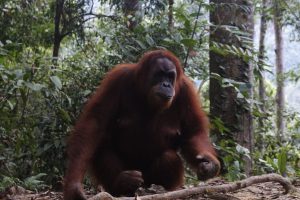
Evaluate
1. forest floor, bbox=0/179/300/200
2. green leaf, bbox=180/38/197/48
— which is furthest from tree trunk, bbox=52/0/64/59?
forest floor, bbox=0/179/300/200

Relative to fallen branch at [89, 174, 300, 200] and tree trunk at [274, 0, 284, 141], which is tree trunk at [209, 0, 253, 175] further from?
tree trunk at [274, 0, 284, 141]

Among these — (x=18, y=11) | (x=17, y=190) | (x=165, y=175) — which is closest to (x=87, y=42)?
(x=18, y=11)

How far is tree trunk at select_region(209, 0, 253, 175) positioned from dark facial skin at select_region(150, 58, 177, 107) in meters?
1.58

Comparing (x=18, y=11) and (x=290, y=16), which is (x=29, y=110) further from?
(x=290, y=16)

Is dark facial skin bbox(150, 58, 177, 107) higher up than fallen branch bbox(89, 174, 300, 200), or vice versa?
dark facial skin bbox(150, 58, 177, 107)

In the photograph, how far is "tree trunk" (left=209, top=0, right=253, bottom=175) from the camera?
190 inches

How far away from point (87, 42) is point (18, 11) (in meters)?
1.35

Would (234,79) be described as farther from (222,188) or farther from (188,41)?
(222,188)

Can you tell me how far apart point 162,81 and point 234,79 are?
1771mm

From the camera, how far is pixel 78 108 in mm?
4625

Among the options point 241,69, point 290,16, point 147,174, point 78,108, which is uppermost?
point 290,16

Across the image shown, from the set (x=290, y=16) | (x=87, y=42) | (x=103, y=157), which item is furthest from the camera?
(x=290, y=16)

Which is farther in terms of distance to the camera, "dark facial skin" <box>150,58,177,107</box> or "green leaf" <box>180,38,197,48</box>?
"green leaf" <box>180,38,197,48</box>

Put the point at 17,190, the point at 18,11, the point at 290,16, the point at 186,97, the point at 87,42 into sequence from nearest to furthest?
the point at 186,97 < the point at 17,190 < the point at 18,11 < the point at 87,42 < the point at 290,16
